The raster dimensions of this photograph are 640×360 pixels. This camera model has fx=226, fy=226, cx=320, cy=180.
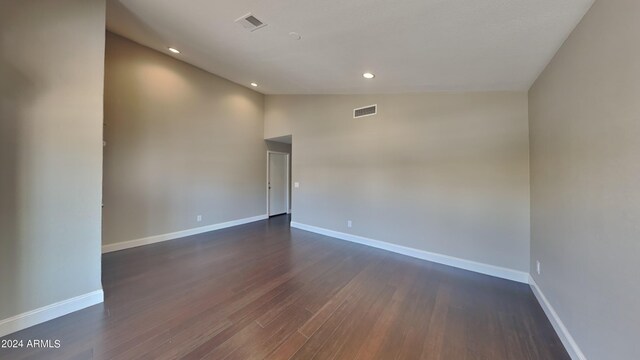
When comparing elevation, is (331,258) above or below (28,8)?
below

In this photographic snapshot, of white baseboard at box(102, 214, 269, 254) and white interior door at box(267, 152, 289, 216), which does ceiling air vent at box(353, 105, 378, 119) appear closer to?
white interior door at box(267, 152, 289, 216)

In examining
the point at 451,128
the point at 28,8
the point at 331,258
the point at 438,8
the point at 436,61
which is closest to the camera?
the point at 438,8

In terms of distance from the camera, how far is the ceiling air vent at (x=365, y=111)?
4.25m

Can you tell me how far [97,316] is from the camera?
2.15 metres

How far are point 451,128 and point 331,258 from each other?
2.77m

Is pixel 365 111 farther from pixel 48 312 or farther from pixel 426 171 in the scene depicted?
pixel 48 312

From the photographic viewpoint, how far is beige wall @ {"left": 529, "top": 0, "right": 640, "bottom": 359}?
123cm

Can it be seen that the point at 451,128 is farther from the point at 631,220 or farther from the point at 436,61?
the point at 631,220

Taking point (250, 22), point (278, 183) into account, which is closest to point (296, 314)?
point (250, 22)

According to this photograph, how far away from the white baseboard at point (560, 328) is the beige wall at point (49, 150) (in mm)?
4315

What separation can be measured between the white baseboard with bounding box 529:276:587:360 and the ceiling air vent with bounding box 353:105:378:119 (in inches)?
133

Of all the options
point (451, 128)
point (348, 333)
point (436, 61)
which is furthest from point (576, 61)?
point (348, 333)

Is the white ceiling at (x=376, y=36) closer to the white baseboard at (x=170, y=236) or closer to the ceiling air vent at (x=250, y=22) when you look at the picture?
the ceiling air vent at (x=250, y=22)

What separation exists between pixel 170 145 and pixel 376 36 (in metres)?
4.25
